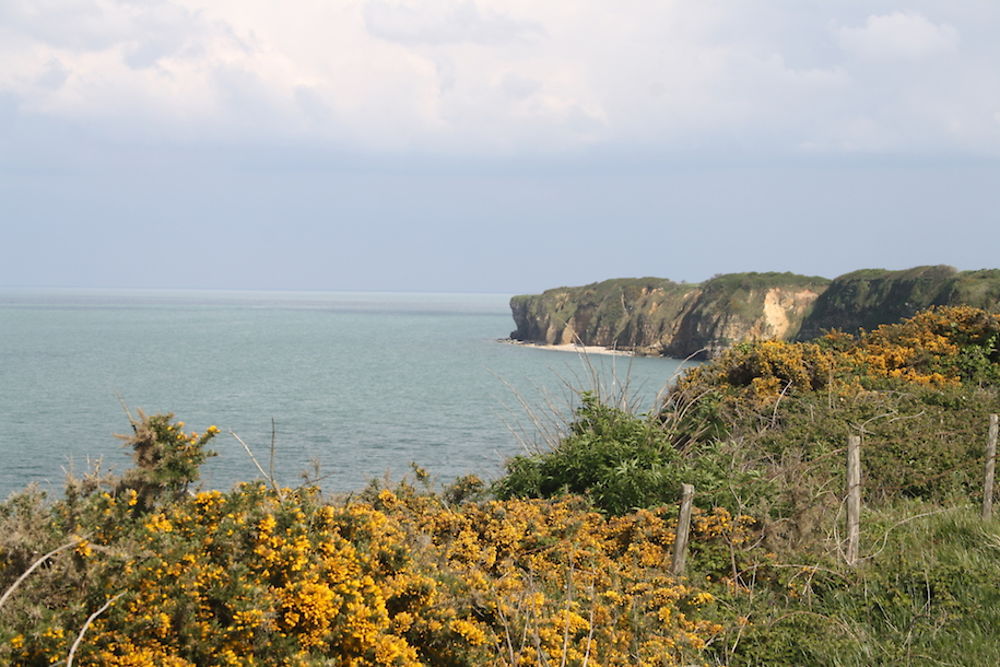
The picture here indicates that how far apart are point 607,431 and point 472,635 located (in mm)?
6075

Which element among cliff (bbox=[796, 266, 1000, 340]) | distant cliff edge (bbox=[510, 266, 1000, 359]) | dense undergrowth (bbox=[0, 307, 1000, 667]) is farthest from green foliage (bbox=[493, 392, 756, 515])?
cliff (bbox=[796, 266, 1000, 340])

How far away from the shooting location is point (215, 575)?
4.76 m

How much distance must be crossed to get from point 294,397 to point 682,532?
45.8 meters

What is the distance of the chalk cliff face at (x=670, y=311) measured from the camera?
9556 centimetres

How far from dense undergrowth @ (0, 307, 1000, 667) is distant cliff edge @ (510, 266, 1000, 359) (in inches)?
1818

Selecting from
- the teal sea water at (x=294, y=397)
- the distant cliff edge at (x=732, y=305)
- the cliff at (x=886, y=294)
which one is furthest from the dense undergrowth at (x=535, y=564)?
the cliff at (x=886, y=294)

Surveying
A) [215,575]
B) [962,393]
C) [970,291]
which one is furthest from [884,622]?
[970,291]

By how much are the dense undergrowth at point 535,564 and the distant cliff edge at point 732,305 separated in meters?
46.2

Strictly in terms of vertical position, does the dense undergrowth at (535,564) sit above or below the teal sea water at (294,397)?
above

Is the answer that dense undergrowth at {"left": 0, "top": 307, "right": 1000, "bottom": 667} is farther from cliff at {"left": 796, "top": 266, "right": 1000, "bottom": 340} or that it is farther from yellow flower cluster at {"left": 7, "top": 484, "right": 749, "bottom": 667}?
cliff at {"left": 796, "top": 266, "right": 1000, "bottom": 340}

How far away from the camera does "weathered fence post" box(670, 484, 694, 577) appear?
7879 millimetres

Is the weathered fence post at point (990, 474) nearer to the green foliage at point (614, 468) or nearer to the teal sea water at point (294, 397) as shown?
the green foliage at point (614, 468)

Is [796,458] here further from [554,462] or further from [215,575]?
[215,575]

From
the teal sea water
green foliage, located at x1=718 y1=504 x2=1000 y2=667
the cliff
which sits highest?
the cliff
